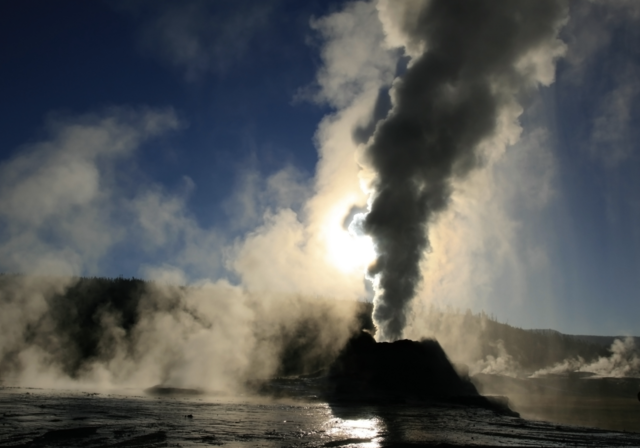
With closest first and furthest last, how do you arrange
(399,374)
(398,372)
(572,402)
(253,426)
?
(253,426) < (399,374) < (398,372) < (572,402)

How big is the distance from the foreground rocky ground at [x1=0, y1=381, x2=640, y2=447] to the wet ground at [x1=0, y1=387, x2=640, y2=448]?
2 centimetres

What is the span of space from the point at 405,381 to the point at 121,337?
35490 mm

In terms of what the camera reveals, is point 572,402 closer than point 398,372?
No

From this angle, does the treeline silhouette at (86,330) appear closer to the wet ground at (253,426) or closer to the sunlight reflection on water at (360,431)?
the wet ground at (253,426)

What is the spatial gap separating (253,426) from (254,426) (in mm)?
35

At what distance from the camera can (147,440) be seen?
11.6 meters

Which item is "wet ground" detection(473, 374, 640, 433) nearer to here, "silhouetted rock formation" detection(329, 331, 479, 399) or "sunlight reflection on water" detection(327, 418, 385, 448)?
"silhouetted rock formation" detection(329, 331, 479, 399)

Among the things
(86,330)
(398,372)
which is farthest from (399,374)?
(86,330)

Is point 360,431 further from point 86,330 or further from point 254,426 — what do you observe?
point 86,330

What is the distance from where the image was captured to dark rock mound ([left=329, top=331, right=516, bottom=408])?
27328mm

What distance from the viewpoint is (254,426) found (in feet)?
48.9

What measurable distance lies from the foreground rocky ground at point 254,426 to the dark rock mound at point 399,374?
3.67 m

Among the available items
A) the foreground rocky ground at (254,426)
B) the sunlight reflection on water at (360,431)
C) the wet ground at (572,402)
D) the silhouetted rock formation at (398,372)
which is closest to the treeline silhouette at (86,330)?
the silhouetted rock formation at (398,372)

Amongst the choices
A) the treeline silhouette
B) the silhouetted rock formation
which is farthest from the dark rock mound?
the treeline silhouette
